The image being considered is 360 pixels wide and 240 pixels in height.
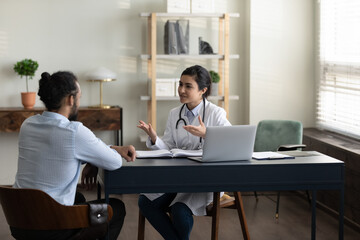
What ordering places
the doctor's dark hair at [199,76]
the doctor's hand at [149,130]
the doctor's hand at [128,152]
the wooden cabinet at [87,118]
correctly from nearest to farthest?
the doctor's hand at [128,152]
the doctor's hand at [149,130]
the doctor's dark hair at [199,76]
the wooden cabinet at [87,118]

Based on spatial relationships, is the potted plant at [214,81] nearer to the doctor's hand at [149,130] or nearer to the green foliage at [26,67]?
the green foliage at [26,67]

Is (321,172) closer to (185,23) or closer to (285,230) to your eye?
(285,230)

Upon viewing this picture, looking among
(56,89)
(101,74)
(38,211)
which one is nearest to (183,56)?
(101,74)

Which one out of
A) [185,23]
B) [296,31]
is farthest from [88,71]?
[296,31]

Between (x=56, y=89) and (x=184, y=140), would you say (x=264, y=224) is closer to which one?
(x=184, y=140)

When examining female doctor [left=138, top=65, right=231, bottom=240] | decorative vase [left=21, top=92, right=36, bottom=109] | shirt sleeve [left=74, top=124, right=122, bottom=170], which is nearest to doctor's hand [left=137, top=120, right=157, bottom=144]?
female doctor [left=138, top=65, right=231, bottom=240]

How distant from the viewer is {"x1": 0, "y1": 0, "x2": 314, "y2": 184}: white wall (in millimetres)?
5676

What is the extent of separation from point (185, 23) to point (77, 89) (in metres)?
3.04

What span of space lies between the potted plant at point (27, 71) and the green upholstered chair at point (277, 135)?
7.49 ft

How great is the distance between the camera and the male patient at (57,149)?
2654 mm

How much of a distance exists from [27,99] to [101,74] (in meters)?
0.77

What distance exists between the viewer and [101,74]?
5.49 meters

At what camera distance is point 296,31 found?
5.83m

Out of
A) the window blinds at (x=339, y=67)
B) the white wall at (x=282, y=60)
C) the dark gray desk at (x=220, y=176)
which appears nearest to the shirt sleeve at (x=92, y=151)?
the dark gray desk at (x=220, y=176)
